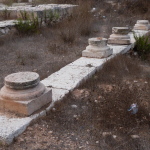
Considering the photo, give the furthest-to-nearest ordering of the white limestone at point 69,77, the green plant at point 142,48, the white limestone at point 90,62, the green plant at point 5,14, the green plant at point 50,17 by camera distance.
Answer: the green plant at point 5,14
the green plant at point 50,17
the green plant at point 142,48
the white limestone at point 90,62
the white limestone at point 69,77

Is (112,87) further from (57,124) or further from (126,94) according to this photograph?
(57,124)

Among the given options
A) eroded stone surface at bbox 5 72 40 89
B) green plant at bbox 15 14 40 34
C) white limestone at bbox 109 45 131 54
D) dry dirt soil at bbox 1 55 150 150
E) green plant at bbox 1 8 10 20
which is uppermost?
green plant at bbox 1 8 10 20

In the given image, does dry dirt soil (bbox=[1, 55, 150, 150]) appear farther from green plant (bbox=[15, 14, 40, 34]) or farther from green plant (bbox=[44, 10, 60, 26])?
green plant (bbox=[44, 10, 60, 26])

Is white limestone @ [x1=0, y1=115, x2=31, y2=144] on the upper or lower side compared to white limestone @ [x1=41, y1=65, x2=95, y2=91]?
lower

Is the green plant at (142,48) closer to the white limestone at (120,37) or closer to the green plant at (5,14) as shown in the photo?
the white limestone at (120,37)

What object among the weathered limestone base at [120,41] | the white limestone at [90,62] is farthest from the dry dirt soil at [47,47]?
the weathered limestone base at [120,41]

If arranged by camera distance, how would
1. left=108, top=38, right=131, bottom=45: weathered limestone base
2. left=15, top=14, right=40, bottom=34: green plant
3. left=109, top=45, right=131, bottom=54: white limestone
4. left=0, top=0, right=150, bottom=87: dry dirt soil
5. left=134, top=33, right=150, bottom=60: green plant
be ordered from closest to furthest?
1. left=0, top=0, right=150, bottom=87: dry dirt soil
2. left=109, top=45, right=131, bottom=54: white limestone
3. left=134, top=33, right=150, bottom=60: green plant
4. left=108, top=38, right=131, bottom=45: weathered limestone base
5. left=15, top=14, right=40, bottom=34: green plant

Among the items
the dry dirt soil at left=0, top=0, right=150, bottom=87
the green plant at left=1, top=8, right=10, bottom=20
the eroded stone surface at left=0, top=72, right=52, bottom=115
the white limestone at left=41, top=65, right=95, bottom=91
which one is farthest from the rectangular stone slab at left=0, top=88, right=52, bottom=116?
the green plant at left=1, top=8, right=10, bottom=20

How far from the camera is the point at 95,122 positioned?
3174mm

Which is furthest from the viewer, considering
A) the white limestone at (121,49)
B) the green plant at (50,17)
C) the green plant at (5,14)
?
the green plant at (5,14)

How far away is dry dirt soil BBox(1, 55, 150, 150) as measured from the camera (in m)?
2.77

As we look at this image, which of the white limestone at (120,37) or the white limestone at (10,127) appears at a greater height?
the white limestone at (120,37)

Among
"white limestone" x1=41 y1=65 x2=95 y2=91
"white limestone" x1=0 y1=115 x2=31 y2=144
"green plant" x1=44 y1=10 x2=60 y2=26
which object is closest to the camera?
"white limestone" x1=0 y1=115 x2=31 y2=144

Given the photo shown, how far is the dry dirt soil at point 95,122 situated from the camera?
Result: 9.10ft
